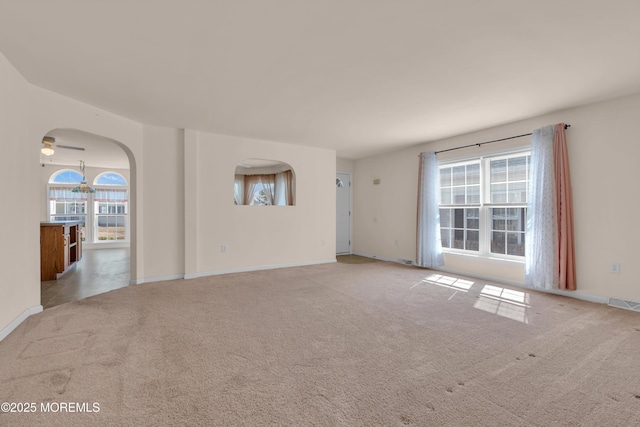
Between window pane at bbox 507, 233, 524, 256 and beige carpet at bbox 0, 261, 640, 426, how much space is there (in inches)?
33.2

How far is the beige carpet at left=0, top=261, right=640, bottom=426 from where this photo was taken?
164 cm

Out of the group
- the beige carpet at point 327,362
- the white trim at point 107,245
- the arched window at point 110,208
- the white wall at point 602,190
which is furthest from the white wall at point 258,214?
the arched window at point 110,208

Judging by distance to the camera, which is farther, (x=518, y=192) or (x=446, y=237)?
(x=446, y=237)

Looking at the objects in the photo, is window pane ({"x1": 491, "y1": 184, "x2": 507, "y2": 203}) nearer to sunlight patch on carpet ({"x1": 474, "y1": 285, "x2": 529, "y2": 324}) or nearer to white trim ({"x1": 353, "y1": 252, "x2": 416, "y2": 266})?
sunlight patch on carpet ({"x1": 474, "y1": 285, "x2": 529, "y2": 324})

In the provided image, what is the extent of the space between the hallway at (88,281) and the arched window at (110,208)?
2.02 m

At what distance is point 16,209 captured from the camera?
2795 millimetres

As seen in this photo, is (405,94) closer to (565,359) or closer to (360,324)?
(360,324)

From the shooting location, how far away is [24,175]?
116 inches

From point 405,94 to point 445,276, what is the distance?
3199 millimetres

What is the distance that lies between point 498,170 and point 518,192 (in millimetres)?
485

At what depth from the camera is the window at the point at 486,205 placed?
14.6ft

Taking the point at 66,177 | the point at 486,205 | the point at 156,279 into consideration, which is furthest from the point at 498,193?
the point at 66,177

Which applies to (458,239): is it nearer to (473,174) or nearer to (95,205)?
(473,174)

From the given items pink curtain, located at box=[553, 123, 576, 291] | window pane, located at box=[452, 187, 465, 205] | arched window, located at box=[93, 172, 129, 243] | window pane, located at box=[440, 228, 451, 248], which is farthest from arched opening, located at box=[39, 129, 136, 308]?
pink curtain, located at box=[553, 123, 576, 291]
